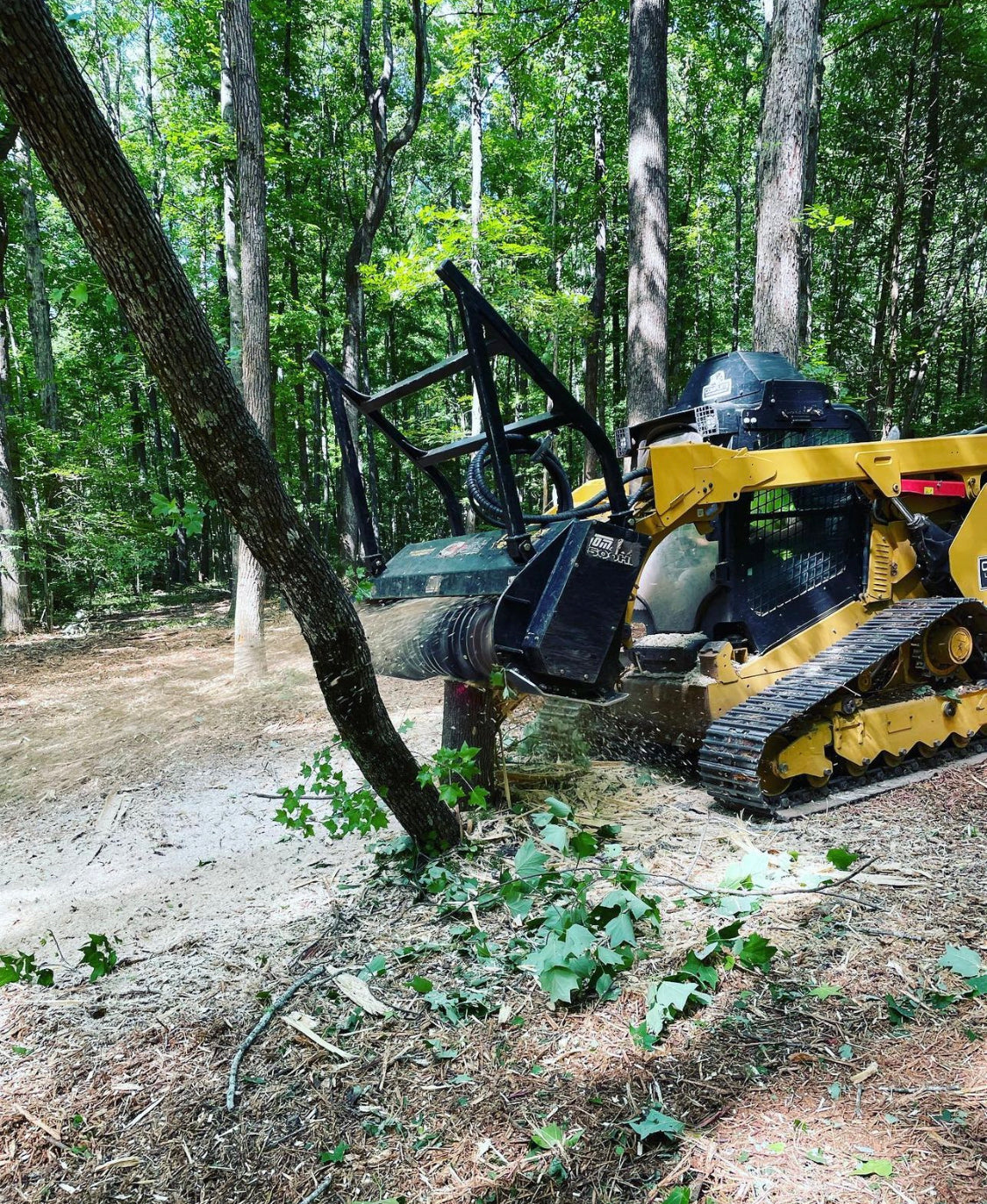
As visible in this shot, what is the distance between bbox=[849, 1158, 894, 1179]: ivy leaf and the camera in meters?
1.76

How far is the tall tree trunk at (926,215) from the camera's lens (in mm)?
15586

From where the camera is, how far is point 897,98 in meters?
17.2

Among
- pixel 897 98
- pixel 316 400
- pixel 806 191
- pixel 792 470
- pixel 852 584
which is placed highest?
pixel 897 98

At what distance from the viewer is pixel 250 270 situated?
831cm

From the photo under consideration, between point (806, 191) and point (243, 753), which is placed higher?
point (806, 191)

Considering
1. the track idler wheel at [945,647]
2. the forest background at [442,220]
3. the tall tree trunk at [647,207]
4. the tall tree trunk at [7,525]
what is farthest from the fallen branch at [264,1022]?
the tall tree trunk at [7,525]

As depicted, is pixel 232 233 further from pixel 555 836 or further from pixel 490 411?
pixel 555 836

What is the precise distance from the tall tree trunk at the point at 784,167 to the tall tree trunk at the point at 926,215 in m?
10.1

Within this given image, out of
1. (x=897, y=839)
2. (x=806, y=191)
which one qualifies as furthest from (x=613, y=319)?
(x=897, y=839)

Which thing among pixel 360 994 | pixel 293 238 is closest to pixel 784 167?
pixel 360 994

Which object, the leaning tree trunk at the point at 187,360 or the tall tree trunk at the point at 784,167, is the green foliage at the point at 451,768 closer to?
the leaning tree trunk at the point at 187,360

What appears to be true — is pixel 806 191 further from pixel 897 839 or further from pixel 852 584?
pixel 897 839

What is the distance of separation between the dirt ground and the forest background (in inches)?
230

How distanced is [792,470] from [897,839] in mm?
2042
